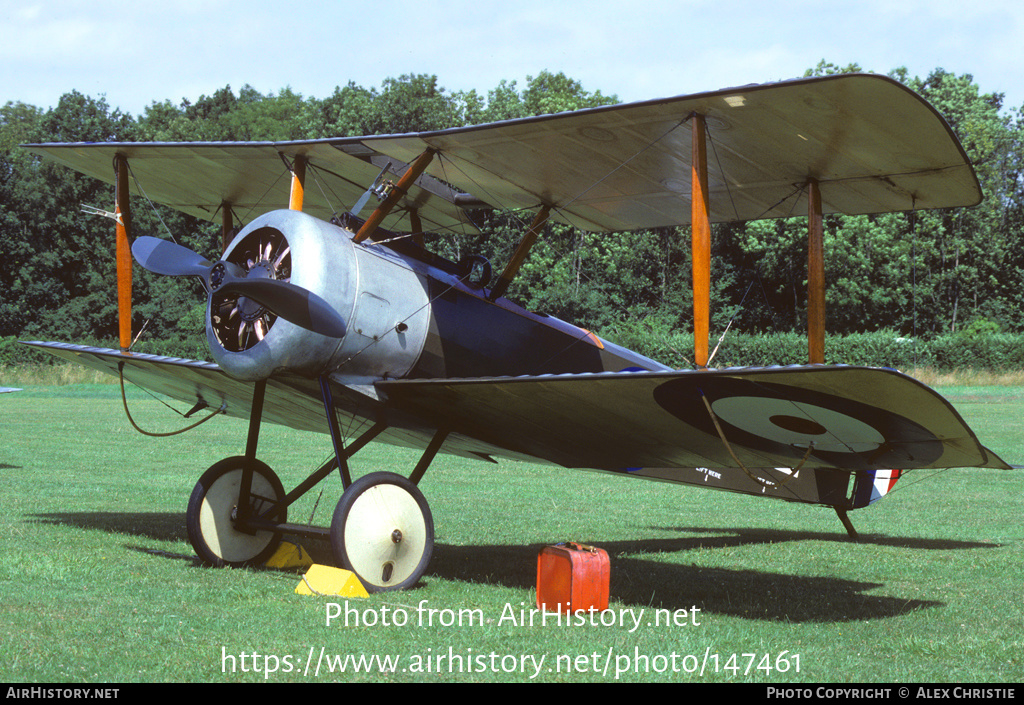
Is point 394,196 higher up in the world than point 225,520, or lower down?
higher up

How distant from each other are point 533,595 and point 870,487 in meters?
5.67

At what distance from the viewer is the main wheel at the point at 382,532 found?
683 centimetres

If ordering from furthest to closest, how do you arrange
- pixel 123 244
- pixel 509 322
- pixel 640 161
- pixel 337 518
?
pixel 123 244 → pixel 509 322 → pixel 640 161 → pixel 337 518

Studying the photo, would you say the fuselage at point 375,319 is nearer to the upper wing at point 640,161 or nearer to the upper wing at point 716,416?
the upper wing at point 716,416

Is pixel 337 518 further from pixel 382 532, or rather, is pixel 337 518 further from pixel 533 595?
pixel 533 595

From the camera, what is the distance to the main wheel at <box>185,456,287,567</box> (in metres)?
8.01

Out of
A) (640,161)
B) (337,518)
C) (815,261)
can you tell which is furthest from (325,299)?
(815,261)

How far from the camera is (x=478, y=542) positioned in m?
10.4

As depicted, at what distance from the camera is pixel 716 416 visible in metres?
6.39

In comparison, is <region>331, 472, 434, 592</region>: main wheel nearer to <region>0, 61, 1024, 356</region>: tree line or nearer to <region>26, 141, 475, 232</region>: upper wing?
<region>26, 141, 475, 232</region>: upper wing

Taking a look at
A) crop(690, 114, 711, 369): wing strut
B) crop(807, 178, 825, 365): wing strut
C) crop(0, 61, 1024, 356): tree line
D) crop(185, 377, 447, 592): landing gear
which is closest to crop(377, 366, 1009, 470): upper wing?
crop(690, 114, 711, 369): wing strut
